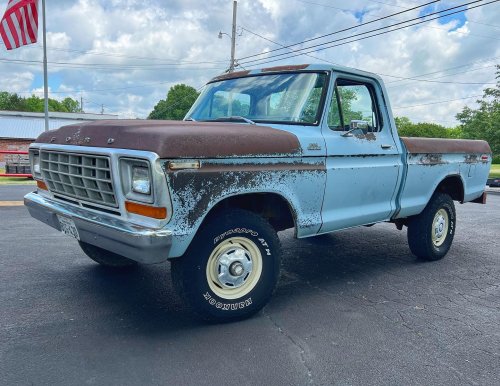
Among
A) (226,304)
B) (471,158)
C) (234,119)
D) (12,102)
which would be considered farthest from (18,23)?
(12,102)

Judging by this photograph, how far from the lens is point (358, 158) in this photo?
435 centimetres

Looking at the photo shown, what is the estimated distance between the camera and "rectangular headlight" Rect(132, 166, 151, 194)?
3014 millimetres

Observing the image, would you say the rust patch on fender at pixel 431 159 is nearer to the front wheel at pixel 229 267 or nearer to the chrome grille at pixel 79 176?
the front wheel at pixel 229 267

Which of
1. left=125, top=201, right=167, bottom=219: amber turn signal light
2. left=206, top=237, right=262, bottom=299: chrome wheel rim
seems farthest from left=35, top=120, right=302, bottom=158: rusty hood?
left=206, top=237, right=262, bottom=299: chrome wheel rim

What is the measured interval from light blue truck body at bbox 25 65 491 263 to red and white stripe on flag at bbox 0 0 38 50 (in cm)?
1277

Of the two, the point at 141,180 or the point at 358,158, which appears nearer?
the point at 141,180

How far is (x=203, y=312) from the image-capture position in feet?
11.1

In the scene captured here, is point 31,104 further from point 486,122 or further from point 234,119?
point 234,119

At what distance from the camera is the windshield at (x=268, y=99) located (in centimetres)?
416

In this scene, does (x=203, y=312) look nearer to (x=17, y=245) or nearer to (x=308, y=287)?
(x=308, y=287)

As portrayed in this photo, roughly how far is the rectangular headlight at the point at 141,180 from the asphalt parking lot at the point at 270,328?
106 centimetres

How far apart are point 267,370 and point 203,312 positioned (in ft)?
2.34

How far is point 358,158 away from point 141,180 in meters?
2.18

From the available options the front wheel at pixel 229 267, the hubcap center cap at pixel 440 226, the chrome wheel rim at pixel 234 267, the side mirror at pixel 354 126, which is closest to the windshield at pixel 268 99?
the side mirror at pixel 354 126
